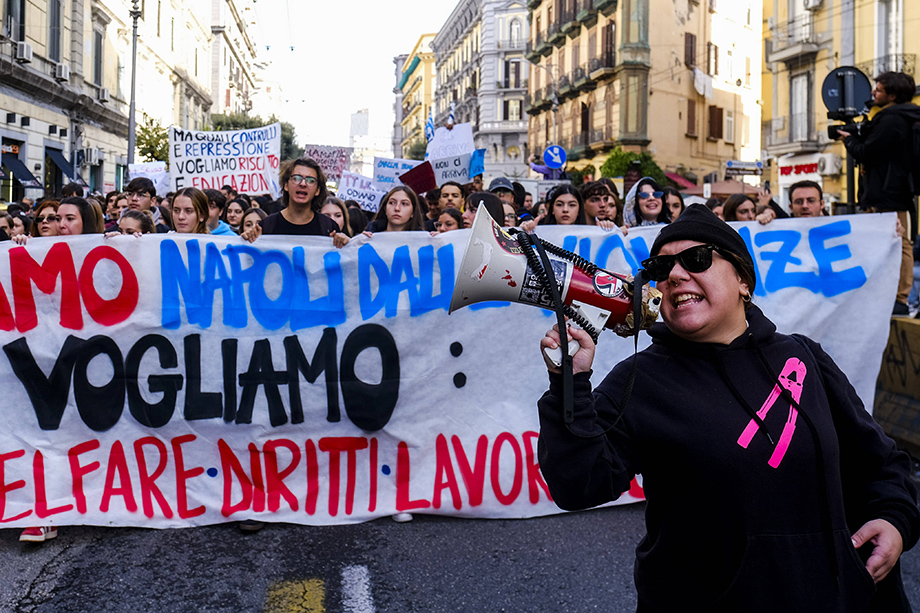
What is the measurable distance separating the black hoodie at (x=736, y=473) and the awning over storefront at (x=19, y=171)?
70.2ft

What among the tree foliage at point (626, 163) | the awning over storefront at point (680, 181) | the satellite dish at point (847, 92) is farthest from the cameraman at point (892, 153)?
the awning over storefront at point (680, 181)

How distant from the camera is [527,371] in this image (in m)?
4.71

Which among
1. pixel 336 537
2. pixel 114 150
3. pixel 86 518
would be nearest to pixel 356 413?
pixel 336 537

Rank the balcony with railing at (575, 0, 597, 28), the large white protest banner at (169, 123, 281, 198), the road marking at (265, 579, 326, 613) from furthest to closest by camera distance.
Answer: the balcony with railing at (575, 0, 597, 28), the large white protest banner at (169, 123, 281, 198), the road marking at (265, 579, 326, 613)

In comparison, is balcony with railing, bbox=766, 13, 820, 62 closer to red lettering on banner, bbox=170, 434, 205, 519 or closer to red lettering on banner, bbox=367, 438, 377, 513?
red lettering on banner, bbox=367, 438, 377, 513

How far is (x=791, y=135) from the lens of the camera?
29.4 m

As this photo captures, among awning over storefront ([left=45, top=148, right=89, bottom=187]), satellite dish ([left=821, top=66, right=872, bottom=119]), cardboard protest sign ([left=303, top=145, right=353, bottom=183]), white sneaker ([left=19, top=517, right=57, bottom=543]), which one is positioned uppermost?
awning over storefront ([left=45, top=148, right=89, bottom=187])

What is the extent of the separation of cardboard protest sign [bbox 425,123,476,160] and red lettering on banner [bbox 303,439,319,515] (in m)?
7.25

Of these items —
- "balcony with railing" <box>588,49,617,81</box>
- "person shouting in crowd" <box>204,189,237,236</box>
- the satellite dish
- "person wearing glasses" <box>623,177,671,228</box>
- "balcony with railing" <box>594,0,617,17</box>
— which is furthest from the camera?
"balcony with railing" <box>588,49,617,81</box>

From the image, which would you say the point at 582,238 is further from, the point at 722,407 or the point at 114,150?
the point at 114,150

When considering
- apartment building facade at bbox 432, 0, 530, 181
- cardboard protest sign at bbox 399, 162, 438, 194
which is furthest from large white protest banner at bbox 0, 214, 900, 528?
apartment building facade at bbox 432, 0, 530, 181

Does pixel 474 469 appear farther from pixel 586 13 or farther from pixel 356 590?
pixel 586 13

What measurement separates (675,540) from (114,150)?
32.4m

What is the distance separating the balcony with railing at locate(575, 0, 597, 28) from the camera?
135 ft
